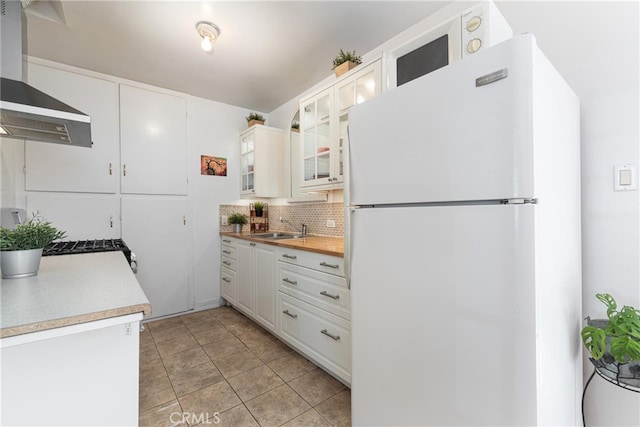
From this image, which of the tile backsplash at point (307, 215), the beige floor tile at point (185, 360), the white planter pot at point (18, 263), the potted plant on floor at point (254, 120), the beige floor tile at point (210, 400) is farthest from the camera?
the potted plant on floor at point (254, 120)

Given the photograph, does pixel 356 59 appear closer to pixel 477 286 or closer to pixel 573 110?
pixel 573 110

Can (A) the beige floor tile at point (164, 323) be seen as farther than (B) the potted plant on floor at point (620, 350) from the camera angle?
Yes

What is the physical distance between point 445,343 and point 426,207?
0.46 metres

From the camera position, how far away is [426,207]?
0.95 m

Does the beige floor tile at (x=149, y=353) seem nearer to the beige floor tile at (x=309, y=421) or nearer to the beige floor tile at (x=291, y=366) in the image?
the beige floor tile at (x=291, y=366)

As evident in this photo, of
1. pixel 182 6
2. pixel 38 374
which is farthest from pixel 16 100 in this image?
pixel 38 374

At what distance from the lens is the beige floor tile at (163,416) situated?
4.82 ft

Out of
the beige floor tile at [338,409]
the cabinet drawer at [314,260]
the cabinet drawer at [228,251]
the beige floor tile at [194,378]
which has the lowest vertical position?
the beige floor tile at [338,409]

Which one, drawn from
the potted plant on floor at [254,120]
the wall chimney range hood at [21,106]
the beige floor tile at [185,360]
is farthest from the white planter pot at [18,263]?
the potted plant on floor at [254,120]

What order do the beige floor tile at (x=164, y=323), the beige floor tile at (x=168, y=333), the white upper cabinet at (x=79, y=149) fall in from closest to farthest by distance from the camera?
1. the white upper cabinet at (x=79, y=149)
2. the beige floor tile at (x=168, y=333)
3. the beige floor tile at (x=164, y=323)

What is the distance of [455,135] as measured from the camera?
87 centimetres

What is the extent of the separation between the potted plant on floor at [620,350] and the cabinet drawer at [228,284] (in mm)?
2843

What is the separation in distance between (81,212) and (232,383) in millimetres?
2147

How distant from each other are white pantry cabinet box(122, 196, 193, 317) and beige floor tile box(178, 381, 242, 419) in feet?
5.02
